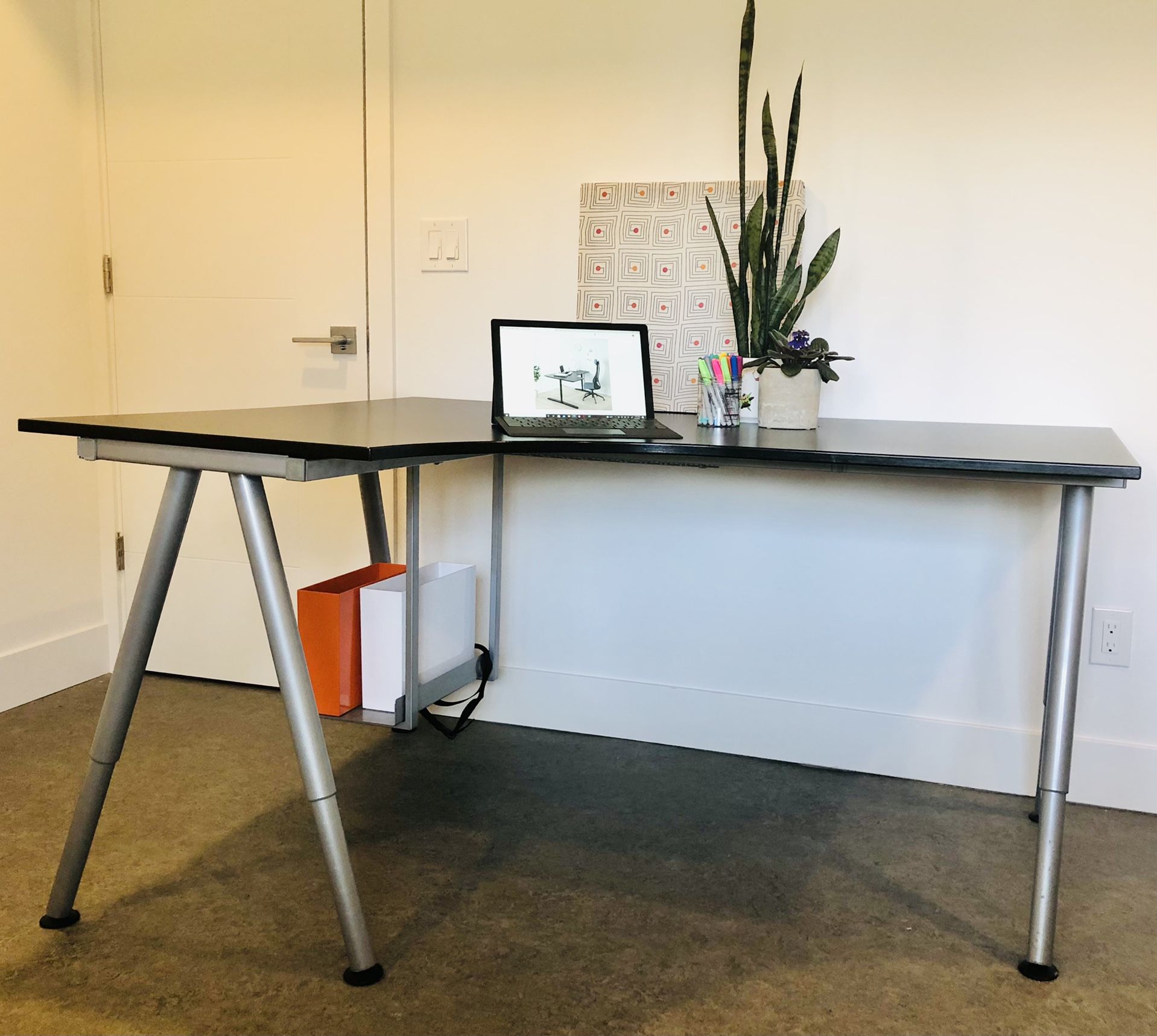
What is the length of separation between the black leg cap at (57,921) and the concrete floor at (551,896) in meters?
0.02

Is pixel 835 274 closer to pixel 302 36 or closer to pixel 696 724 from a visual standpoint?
pixel 696 724

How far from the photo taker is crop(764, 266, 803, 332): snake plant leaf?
2.04m

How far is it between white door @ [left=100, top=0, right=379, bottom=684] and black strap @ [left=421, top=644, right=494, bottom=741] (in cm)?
46

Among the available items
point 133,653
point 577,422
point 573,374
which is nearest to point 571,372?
point 573,374

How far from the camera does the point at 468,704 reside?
255 cm

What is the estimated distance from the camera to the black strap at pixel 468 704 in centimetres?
233

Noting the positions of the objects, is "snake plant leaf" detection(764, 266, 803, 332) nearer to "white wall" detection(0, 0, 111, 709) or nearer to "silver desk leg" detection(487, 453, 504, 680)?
"silver desk leg" detection(487, 453, 504, 680)

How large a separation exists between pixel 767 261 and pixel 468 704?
4.17 feet

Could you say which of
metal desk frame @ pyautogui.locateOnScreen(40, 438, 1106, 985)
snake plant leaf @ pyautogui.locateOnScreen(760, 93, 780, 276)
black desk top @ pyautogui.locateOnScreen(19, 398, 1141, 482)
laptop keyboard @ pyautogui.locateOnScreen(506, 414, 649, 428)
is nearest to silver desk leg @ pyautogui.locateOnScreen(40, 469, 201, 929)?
metal desk frame @ pyautogui.locateOnScreen(40, 438, 1106, 985)

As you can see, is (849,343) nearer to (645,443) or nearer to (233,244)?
(645,443)

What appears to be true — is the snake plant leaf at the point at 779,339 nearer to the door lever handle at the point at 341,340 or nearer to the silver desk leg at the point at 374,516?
the silver desk leg at the point at 374,516

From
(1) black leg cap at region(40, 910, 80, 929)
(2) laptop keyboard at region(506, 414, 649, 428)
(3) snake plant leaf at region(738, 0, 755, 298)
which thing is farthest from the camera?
(3) snake plant leaf at region(738, 0, 755, 298)

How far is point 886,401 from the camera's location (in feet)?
7.22

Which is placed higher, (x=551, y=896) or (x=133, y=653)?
(x=133, y=653)
